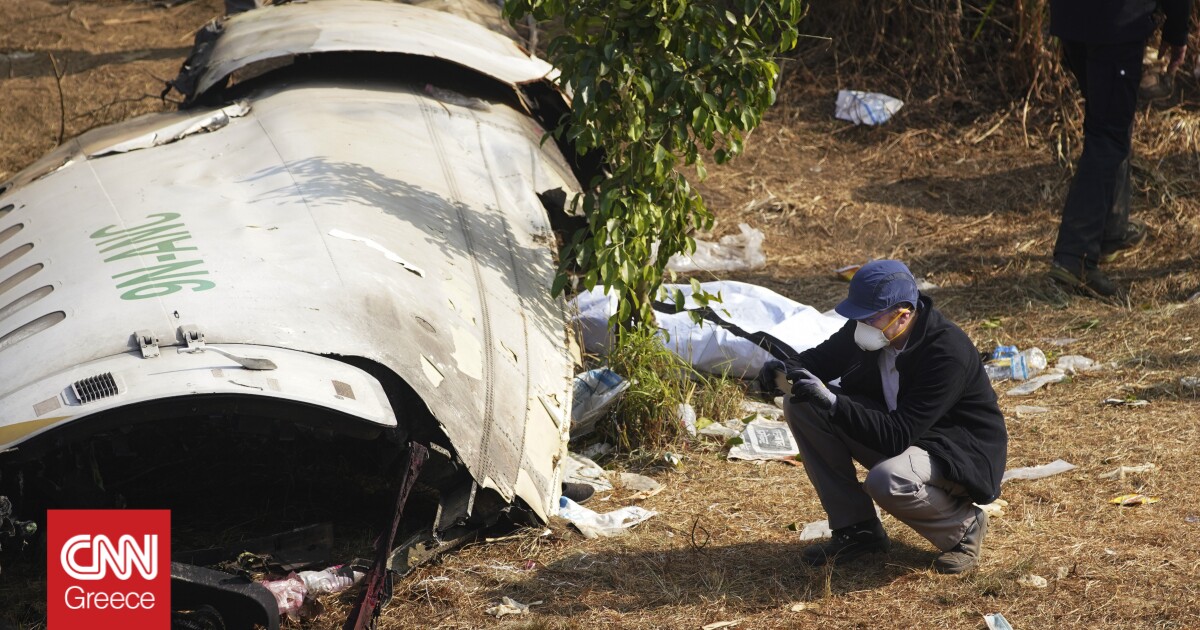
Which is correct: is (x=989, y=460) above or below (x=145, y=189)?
below

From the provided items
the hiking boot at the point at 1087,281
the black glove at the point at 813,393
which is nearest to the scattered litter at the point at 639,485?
the black glove at the point at 813,393

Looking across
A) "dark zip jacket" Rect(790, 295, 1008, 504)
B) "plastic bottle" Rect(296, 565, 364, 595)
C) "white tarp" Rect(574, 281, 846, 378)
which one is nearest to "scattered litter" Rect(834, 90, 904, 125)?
"white tarp" Rect(574, 281, 846, 378)

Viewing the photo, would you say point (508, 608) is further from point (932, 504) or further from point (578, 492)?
point (932, 504)

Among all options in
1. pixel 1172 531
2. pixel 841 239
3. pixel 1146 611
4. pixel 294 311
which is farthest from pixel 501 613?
pixel 841 239

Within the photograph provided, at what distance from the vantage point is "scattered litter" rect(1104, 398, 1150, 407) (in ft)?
16.7

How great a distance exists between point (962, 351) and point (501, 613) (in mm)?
1681

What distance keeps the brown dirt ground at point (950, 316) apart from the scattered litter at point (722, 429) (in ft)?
0.41

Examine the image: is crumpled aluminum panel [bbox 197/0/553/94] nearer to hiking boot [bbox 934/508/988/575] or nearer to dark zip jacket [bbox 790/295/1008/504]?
dark zip jacket [bbox 790/295/1008/504]

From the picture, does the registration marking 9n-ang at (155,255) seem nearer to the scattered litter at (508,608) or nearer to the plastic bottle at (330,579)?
the plastic bottle at (330,579)

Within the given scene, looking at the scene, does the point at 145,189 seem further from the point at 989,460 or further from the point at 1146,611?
the point at 1146,611

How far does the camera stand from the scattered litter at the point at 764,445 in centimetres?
481

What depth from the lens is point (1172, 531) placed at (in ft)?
12.5

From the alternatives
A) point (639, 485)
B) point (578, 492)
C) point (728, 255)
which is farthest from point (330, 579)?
point (728, 255)

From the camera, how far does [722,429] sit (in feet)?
16.5
